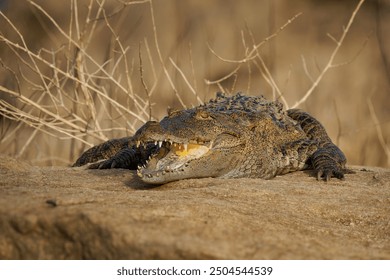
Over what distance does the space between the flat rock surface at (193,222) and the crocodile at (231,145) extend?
0.30 metres

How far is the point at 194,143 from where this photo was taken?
4.56 meters

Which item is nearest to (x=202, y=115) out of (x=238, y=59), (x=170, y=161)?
(x=170, y=161)

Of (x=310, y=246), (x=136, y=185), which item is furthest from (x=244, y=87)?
(x=310, y=246)

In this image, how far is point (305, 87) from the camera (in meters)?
9.24

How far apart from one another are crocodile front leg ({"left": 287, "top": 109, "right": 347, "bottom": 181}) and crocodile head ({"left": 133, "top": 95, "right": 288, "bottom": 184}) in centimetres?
65

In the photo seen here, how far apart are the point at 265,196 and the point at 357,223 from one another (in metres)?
0.58

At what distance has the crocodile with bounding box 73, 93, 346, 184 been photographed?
14.4 ft

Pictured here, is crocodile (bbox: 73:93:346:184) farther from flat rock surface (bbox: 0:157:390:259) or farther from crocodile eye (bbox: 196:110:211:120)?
flat rock surface (bbox: 0:157:390:259)

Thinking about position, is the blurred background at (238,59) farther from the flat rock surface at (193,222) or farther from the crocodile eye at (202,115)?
the flat rock surface at (193,222)

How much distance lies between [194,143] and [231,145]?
427 mm

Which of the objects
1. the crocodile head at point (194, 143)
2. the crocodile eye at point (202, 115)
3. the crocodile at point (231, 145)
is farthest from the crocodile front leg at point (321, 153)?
the crocodile eye at point (202, 115)

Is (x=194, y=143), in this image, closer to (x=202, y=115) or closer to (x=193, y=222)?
(x=202, y=115)
